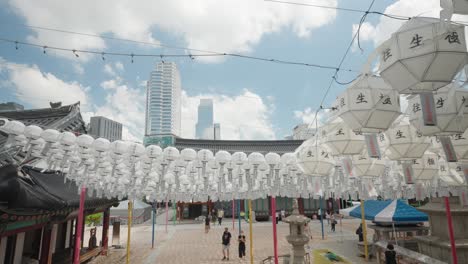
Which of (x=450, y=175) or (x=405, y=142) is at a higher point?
(x=405, y=142)

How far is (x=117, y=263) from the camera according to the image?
49.6 ft

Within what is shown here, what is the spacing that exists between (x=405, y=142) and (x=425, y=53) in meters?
3.59

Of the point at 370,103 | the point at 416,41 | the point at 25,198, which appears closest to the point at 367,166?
the point at 370,103

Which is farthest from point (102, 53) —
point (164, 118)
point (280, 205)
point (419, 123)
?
point (164, 118)

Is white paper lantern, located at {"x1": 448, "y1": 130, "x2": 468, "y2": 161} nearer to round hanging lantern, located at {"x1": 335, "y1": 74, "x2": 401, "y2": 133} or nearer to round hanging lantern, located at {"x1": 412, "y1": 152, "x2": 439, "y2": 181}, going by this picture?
round hanging lantern, located at {"x1": 412, "y1": 152, "x2": 439, "y2": 181}

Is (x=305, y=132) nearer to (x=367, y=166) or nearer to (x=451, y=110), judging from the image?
(x=367, y=166)

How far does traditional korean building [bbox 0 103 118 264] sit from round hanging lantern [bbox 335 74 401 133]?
6.45m

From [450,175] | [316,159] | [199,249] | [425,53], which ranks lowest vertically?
[199,249]

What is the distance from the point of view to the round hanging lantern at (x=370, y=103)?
15.5 ft

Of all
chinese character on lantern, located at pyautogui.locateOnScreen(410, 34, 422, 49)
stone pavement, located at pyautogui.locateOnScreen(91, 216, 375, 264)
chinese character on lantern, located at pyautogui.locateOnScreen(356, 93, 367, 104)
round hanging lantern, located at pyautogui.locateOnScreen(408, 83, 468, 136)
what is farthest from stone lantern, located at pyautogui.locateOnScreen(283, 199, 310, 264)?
chinese character on lantern, located at pyautogui.locateOnScreen(410, 34, 422, 49)

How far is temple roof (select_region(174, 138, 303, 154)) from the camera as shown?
41750mm

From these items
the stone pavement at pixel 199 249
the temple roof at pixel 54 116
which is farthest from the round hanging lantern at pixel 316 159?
the temple roof at pixel 54 116

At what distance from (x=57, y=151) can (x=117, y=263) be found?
1025 centimetres

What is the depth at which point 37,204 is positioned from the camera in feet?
21.2
